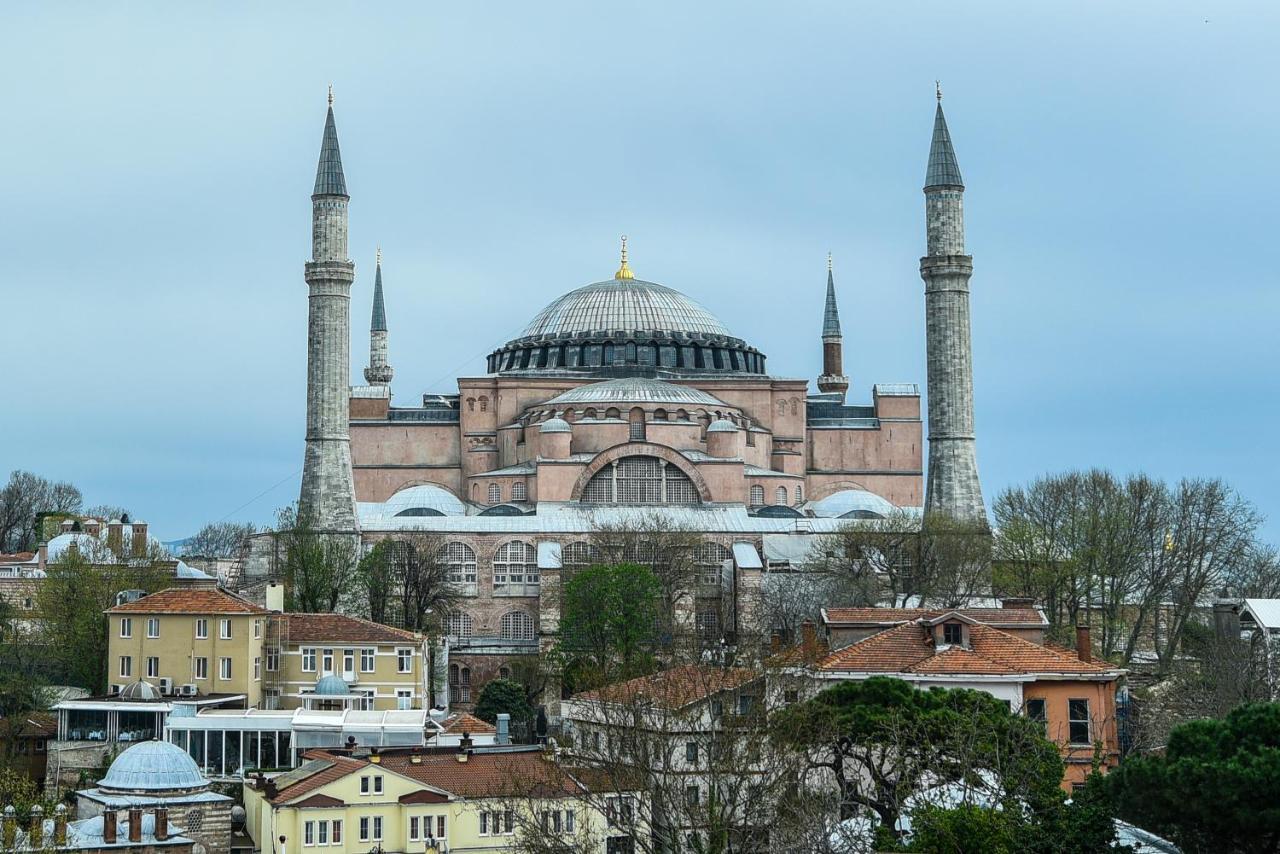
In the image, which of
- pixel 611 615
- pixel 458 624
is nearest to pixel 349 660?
pixel 611 615

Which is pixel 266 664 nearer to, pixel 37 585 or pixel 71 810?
pixel 71 810

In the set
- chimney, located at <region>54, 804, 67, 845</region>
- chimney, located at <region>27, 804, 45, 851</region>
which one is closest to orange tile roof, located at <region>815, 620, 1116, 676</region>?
chimney, located at <region>54, 804, 67, 845</region>

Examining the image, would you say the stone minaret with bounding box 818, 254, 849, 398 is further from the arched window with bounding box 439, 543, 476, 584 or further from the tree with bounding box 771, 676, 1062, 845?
the tree with bounding box 771, 676, 1062, 845

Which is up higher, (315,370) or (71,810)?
(315,370)

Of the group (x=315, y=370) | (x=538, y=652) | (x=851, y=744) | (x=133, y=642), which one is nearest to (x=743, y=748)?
(x=851, y=744)

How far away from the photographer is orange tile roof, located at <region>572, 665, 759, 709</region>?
26.2 metres

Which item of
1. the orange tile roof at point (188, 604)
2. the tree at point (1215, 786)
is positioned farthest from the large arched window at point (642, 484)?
the tree at point (1215, 786)

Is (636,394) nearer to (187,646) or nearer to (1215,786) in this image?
(187,646)

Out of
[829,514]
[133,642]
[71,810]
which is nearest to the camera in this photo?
[71,810]

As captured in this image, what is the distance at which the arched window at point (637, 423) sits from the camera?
60.3 metres

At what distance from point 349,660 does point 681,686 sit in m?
16.9

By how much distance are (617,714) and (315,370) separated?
29.8m

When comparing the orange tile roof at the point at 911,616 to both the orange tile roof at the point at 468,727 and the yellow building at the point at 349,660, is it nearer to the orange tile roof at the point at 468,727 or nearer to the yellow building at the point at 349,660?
the orange tile roof at the point at 468,727

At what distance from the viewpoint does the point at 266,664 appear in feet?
139
